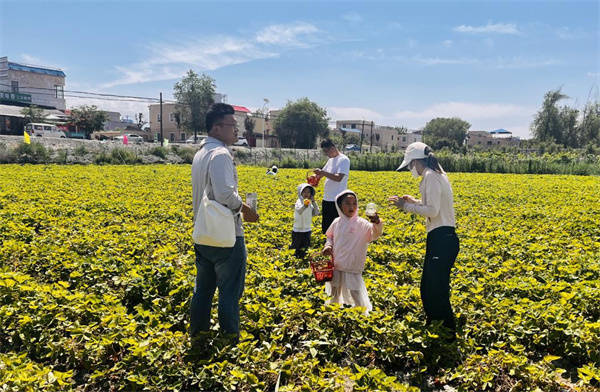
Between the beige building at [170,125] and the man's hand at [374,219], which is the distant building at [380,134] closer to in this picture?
the beige building at [170,125]

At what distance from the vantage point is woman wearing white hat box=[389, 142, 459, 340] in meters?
3.56

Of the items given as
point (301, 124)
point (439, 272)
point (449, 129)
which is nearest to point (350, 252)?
point (439, 272)

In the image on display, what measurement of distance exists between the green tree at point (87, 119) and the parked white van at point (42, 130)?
4888 millimetres

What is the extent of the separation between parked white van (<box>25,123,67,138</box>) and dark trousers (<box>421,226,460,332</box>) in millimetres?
42379

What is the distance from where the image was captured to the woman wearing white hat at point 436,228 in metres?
3.56

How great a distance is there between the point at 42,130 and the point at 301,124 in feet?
102

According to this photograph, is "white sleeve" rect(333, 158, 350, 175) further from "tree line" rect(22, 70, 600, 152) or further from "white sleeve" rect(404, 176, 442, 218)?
"tree line" rect(22, 70, 600, 152)

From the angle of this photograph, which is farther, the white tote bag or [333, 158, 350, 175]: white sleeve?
[333, 158, 350, 175]: white sleeve

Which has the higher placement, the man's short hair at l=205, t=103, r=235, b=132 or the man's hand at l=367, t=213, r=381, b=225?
the man's short hair at l=205, t=103, r=235, b=132

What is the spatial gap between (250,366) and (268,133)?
209ft

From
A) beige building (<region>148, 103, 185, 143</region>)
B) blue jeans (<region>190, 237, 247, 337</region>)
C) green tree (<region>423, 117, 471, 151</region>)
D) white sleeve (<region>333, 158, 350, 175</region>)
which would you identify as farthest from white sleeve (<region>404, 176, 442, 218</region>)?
green tree (<region>423, 117, 471, 151</region>)

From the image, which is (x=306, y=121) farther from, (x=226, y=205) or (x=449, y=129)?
(x=226, y=205)

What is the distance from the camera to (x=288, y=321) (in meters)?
3.88

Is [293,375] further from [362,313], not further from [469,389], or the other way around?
[469,389]
